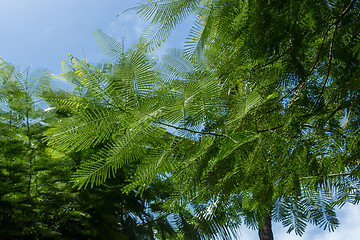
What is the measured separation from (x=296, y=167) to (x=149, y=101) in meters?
0.69

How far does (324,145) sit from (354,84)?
0.43 m

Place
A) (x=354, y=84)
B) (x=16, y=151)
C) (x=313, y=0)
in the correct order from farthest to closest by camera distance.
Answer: (x=16, y=151), (x=313, y=0), (x=354, y=84)

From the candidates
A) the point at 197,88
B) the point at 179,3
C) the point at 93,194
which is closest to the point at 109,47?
the point at 179,3

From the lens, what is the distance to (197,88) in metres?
0.86

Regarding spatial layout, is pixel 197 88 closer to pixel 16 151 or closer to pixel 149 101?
pixel 149 101

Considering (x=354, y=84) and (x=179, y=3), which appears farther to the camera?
(x=179, y=3)

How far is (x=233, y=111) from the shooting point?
1.13 meters

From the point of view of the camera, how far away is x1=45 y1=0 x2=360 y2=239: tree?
0.84 metres

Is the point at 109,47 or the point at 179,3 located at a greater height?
the point at 179,3

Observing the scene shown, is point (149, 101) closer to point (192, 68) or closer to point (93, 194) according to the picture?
point (192, 68)

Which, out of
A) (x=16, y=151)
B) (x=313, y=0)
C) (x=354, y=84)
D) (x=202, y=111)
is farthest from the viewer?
(x=16, y=151)

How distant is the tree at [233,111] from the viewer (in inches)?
33.2

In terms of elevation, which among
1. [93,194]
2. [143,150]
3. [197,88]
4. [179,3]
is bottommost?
[143,150]

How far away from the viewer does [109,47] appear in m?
1.10
